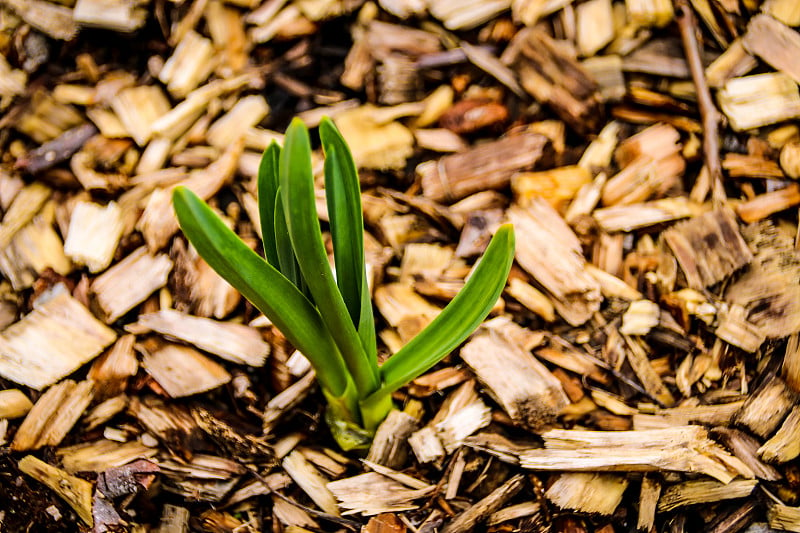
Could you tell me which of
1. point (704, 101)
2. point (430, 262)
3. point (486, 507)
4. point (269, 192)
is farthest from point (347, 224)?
point (704, 101)

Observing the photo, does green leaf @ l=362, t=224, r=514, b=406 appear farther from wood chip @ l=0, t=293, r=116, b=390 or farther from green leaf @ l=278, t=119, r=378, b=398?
wood chip @ l=0, t=293, r=116, b=390

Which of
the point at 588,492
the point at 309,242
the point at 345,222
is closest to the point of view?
the point at 309,242

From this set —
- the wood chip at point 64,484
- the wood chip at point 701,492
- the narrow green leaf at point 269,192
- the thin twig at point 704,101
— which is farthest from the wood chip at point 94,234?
the thin twig at point 704,101

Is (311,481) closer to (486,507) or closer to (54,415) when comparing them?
(486,507)

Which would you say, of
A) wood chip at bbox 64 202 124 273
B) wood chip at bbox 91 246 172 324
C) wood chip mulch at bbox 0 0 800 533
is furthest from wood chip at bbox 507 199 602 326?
wood chip at bbox 64 202 124 273

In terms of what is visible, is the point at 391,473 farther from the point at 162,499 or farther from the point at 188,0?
the point at 188,0

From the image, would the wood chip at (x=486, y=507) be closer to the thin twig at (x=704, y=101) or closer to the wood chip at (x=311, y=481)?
the wood chip at (x=311, y=481)
